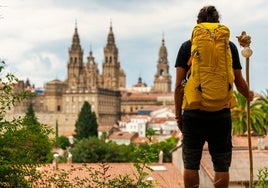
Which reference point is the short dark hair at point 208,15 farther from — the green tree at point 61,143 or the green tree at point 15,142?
the green tree at point 61,143

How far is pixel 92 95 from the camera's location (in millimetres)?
109750

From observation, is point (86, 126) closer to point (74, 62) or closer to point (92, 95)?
point (92, 95)

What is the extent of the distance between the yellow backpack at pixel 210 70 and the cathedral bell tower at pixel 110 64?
120048 millimetres

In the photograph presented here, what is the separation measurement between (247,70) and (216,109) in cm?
55

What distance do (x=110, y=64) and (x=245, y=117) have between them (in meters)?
102

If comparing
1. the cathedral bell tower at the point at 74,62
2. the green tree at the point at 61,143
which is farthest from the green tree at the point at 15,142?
the cathedral bell tower at the point at 74,62

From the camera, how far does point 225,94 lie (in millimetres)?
3518

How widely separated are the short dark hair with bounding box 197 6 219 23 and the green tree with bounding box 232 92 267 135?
60.5 feet

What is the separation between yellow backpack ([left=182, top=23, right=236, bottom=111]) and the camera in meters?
3.51

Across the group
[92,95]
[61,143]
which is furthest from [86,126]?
[61,143]

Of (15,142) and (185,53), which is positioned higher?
(185,53)

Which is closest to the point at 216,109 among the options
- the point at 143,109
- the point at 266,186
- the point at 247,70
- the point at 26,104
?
the point at 247,70

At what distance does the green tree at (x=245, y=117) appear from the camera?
22.8 metres

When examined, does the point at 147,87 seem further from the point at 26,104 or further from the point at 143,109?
the point at 26,104
